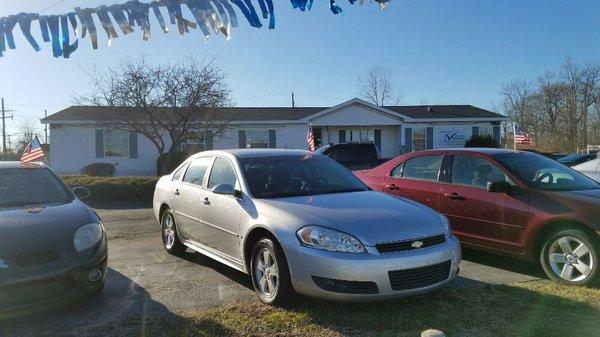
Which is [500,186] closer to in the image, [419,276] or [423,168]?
[423,168]

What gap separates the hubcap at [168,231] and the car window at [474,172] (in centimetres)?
384

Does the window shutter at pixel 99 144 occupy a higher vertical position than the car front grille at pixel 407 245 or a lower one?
higher

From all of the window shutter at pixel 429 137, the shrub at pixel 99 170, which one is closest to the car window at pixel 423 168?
the shrub at pixel 99 170

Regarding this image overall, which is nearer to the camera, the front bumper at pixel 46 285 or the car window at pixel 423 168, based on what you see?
the front bumper at pixel 46 285

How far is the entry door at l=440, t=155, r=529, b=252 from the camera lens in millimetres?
5977

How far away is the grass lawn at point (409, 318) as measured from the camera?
4.16 meters

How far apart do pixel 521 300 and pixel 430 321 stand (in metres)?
1.14

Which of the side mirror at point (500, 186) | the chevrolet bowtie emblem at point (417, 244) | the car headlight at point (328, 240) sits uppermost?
the side mirror at point (500, 186)

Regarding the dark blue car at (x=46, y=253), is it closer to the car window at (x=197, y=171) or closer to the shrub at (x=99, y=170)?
the car window at (x=197, y=171)

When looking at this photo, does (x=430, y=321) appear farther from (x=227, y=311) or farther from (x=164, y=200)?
(x=164, y=200)

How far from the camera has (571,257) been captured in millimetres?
5445

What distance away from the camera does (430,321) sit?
430 centimetres

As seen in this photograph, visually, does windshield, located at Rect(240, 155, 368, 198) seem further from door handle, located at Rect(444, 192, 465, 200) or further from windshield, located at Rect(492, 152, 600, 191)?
windshield, located at Rect(492, 152, 600, 191)

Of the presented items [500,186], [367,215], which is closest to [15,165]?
[367,215]
